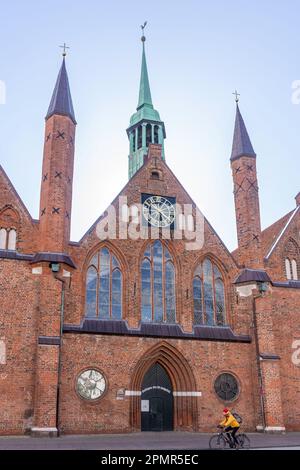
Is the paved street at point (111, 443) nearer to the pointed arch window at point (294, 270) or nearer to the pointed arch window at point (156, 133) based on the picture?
the pointed arch window at point (294, 270)

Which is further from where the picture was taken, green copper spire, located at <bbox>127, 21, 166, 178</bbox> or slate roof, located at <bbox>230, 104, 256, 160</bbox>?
green copper spire, located at <bbox>127, 21, 166, 178</bbox>

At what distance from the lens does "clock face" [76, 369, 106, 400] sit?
23.2m

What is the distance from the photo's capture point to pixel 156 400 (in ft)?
81.7

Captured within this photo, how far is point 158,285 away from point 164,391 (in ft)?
17.6

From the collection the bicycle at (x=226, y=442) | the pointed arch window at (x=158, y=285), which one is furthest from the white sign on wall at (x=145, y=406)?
the bicycle at (x=226, y=442)

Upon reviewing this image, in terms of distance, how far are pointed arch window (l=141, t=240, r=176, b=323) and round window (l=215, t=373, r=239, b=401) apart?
3.81m

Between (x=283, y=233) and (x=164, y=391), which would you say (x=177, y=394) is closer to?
(x=164, y=391)

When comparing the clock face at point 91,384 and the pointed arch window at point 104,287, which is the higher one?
the pointed arch window at point 104,287

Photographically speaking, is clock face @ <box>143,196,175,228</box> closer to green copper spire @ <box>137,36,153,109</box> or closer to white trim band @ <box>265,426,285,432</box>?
white trim band @ <box>265,426,285,432</box>

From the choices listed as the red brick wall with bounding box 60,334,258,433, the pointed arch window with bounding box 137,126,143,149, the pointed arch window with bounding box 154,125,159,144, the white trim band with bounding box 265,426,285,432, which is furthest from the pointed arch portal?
the pointed arch window with bounding box 137,126,143,149

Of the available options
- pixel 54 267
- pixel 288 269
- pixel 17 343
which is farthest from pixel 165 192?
pixel 17 343

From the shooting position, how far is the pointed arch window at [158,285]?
26125 millimetres

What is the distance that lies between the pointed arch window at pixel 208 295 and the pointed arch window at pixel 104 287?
429 cm

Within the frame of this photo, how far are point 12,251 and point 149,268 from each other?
7.19 m
